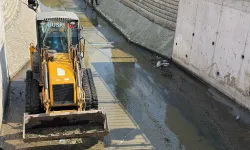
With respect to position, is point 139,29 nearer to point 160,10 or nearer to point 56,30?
point 160,10

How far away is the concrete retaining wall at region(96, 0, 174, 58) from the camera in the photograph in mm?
17172

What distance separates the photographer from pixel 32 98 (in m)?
9.04

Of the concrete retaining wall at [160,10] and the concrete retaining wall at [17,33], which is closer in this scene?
the concrete retaining wall at [17,33]

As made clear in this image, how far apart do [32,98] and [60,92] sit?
41.6 inches

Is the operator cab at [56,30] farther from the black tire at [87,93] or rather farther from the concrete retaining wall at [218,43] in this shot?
the concrete retaining wall at [218,43]

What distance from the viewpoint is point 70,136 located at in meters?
7.86

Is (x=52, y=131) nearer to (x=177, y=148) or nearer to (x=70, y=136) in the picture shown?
(x=70, y=136)

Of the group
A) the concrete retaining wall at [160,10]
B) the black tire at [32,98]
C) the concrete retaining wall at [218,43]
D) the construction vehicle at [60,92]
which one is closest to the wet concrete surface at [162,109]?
the concrete retaining wall at [218,43]

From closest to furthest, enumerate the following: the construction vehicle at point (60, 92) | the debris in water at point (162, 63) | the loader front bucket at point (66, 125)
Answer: the loader front bucket at point (66, 125), the construction vehicle at point (60, 92), the debris in water at point (162, 63)

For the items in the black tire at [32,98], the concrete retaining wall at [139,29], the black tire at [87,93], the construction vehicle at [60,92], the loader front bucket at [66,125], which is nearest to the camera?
the loader front bucket at [66,125]

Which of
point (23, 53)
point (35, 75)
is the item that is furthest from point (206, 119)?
point (23, 53)

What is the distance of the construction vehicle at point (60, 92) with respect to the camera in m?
8.09

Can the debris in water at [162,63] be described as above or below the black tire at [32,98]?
below

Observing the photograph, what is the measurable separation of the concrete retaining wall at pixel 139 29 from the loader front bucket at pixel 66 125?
871 centimetres
